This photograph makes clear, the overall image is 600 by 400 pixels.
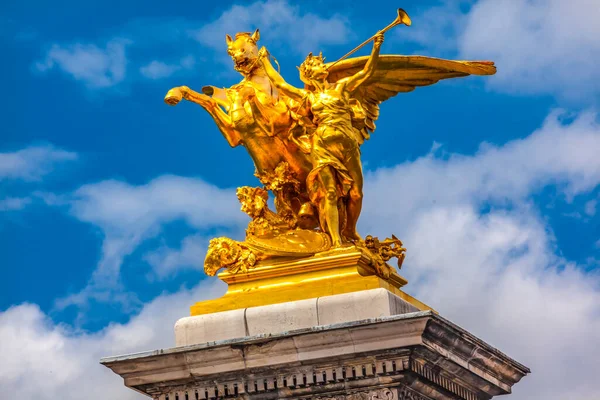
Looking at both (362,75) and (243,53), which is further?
(243,53)

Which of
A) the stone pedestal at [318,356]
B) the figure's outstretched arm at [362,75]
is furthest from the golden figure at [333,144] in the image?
the stone pedestal at [318,356]

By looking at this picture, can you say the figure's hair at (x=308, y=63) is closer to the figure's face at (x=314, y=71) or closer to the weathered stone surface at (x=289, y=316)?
the figure's face at (x=314, y=71)

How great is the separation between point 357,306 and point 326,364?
0.83 m

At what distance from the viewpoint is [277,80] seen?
21.0m

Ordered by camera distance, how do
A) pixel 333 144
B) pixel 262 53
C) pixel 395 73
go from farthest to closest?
1. pixel 395 73
2. pixel 262 53
3. pixel 333 144

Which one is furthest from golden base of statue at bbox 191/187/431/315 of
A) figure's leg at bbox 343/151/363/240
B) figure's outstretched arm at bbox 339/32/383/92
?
figure's outstretched arm at bbox 339/32/383/92

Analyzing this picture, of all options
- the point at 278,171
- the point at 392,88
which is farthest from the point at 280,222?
the point at 392,88

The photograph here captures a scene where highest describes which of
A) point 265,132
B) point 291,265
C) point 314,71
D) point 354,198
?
point 314,71

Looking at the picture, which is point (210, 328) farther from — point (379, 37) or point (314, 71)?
point (379, 37)

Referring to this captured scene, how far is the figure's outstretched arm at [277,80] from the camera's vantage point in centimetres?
2083

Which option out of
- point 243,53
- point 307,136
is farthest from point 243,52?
point 307,136

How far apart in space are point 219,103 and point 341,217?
230cm

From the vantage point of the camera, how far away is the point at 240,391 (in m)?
19.2

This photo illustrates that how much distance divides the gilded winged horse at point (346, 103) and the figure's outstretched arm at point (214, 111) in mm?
828
